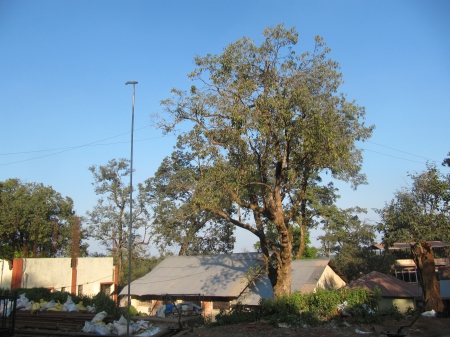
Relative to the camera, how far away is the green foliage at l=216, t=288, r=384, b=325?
14.9 meters

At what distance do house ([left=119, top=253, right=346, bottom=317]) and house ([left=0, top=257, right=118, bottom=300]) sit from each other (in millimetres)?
4090

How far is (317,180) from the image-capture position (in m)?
22.4

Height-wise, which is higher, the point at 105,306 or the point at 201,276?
the point at 201,276

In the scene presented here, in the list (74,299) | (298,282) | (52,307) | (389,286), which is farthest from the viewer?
→ (298,282)

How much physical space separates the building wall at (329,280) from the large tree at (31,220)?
24.8 m

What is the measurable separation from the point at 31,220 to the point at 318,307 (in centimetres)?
3013

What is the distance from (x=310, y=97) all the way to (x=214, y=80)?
12.6ft

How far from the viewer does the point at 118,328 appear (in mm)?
13812

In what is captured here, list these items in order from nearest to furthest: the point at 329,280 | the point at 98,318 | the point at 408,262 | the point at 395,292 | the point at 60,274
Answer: the point at 98,318 → the point at 395,292 → the point at 329,280 → the point at 60,274 → the point at 408,262

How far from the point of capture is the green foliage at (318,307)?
14.9m

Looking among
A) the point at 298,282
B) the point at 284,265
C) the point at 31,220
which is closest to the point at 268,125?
the point at 284,265

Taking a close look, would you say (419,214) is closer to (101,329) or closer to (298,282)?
(298,282)

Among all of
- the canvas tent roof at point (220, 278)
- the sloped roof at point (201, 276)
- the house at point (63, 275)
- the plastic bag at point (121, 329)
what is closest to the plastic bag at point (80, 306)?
the plastic bag at point (121, 329)

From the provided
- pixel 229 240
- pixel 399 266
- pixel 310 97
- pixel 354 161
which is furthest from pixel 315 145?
pixel 399 266
